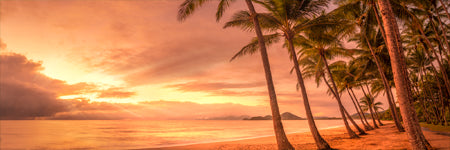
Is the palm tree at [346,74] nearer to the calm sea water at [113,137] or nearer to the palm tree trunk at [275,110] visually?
the calm sea water at [113,137]

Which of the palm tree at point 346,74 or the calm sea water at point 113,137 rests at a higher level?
the palm tree at point 346,74

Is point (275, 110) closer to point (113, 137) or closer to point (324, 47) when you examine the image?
point (324, 47)

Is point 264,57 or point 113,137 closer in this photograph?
point 264,57

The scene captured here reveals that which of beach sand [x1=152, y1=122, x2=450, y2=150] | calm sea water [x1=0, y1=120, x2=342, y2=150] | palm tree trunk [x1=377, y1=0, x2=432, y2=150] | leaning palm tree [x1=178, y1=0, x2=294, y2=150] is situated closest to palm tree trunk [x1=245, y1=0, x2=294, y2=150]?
leaning palm tree [x1=178, y1=0, x2=294, y2=150]

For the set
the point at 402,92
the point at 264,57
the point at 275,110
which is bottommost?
the point at 275,110

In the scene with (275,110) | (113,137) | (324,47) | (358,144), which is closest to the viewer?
(275,110)

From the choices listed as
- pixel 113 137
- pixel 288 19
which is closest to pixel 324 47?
pixel 288 19

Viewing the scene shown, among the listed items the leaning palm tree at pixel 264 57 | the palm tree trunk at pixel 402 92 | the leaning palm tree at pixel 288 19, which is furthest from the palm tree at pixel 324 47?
the palm tree trunk at pixel 402 92

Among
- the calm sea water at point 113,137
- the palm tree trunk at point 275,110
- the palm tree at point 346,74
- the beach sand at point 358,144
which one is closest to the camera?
the palm tree trunk at point 275,110

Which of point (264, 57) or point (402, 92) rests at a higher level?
point (264, 57)

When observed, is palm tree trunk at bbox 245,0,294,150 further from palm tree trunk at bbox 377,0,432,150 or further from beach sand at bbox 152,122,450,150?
palm tree trunk at bbox 377,0,432,150

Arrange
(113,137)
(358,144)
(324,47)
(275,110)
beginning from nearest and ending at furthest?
(275,110), (358,144), (324,47), (113,137)

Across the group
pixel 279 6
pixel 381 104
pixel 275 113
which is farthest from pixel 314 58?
pixel 381 104

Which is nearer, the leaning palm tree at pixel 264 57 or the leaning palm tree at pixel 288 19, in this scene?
the leaning palm tree at pixel 264 57
